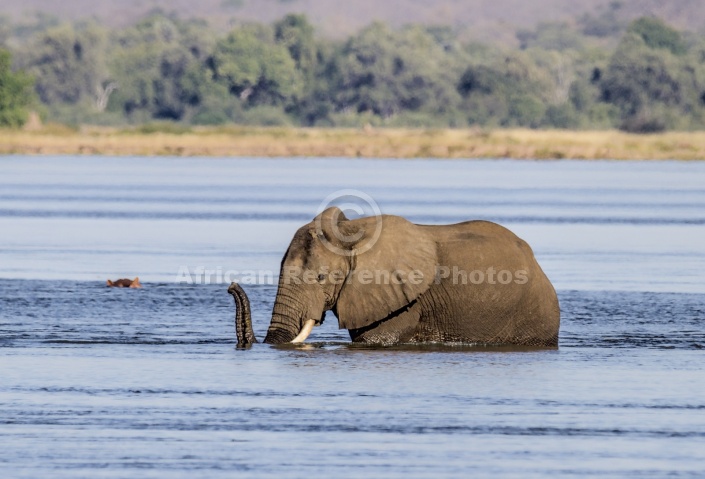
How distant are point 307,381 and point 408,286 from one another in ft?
5.19

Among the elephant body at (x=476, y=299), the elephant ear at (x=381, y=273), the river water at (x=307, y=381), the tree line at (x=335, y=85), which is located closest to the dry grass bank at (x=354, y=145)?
the tree line at (x=335, y=85)

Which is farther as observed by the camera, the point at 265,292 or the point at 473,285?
the point at 265,292

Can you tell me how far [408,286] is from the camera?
1552cm

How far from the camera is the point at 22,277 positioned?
77.8 ft

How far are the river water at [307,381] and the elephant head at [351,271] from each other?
47 cm

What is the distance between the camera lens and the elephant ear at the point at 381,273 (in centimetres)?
1543

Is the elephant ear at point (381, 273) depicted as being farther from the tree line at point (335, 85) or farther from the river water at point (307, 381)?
the tree line at point (335, 85)

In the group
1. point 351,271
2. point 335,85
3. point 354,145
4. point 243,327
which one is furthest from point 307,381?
point 335,85

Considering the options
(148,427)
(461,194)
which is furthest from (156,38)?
(148,427)

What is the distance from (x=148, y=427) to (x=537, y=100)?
9273 centimetres

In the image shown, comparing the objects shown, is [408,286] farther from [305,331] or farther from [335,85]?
[335,85]

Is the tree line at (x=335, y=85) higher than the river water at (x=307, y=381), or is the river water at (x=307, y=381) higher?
the tree line at (x=335, y=85)

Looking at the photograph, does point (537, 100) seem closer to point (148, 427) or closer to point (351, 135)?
point (351, 135)

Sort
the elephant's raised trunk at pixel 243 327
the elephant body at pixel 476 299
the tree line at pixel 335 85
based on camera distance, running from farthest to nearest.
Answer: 1. the tree line at pixel 335 85
2. the elephant's raised trunk at pixel 243 327
3. the elephant body at pixel 476 299
